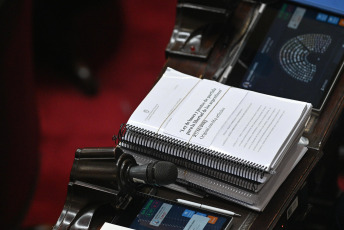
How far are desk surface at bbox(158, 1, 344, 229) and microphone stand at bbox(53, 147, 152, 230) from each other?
11 centimetres

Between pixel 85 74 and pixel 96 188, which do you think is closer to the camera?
pixel 96 188

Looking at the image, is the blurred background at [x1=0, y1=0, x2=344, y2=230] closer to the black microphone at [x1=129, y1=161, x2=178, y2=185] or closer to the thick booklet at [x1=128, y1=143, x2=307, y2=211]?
the thick booklet at [x1=128, y1=143, x2=307, y2=211]

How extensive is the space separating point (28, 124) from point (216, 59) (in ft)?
1.65

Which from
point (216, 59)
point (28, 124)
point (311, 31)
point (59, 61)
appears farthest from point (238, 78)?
point (59, 61)

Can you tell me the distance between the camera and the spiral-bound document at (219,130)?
124 centimetres

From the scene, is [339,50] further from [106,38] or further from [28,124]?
[106,38]

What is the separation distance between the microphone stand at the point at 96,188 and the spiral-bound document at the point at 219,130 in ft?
0.25

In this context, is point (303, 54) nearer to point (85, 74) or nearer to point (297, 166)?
point (297, 166)

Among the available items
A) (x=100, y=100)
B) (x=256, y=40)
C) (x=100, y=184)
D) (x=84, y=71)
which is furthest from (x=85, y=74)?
(x=100, y=184)

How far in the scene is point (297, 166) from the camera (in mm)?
1354

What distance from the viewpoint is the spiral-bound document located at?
1.24 meters

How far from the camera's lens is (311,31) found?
154 centimetres

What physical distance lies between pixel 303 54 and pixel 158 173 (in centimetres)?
50

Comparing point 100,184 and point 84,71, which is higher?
point 100,184
